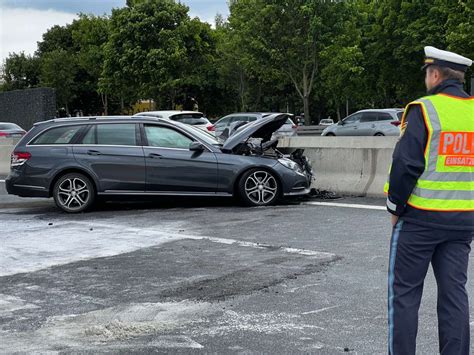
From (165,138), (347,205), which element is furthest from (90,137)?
(347,205)

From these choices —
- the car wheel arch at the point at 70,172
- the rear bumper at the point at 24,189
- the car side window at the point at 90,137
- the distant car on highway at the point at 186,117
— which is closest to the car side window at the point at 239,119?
the distant car on highway at the point at 186,117

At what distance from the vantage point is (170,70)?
4131cm

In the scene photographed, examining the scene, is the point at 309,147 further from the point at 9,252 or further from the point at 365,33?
the point at 365,33

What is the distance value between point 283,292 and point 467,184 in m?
2.39

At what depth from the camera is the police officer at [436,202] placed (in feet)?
11.0

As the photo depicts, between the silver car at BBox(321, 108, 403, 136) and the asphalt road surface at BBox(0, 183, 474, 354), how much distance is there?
60.1ft

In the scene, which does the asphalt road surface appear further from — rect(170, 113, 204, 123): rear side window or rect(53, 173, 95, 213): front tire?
rect(170, 113, 204, 123): rear side window

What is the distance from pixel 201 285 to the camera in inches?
226

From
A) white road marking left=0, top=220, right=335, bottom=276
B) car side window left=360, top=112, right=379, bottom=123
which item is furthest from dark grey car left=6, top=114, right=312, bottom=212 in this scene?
car side window left=360, top=112, right=379, bottom=123

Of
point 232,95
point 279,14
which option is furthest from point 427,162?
point 232,95

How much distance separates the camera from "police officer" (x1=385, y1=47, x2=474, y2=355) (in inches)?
132

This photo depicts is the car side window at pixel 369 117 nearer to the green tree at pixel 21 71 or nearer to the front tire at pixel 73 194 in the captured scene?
the front tire at pixel 73 194

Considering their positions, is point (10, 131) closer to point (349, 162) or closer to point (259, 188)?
point (349, 162)

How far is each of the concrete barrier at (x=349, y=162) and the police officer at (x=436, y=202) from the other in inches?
315
